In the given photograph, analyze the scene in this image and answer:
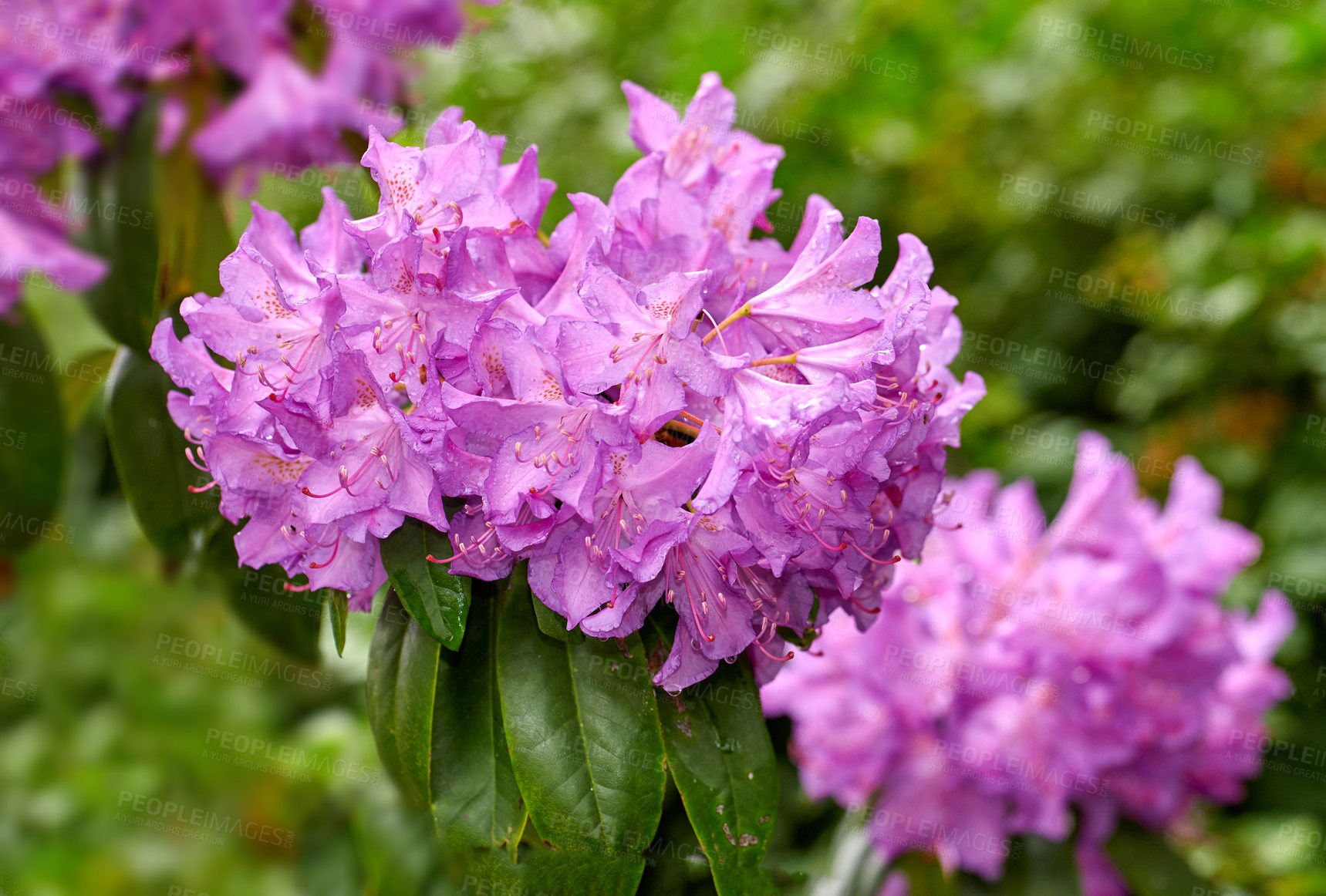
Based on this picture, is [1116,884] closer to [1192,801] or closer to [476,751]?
[1192,801]

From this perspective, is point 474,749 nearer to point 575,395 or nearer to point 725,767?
point 725,767

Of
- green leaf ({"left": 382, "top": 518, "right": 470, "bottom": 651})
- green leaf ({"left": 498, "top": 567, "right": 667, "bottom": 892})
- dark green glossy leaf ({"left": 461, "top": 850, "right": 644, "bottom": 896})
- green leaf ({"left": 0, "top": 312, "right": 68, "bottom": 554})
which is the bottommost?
green leaf ({"left": 0, "top": 312, "right": 68, "bottom": 554})

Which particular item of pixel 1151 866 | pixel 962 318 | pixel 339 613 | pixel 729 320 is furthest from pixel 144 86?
pixel 962 318

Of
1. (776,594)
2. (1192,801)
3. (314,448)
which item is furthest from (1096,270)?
(314,448)

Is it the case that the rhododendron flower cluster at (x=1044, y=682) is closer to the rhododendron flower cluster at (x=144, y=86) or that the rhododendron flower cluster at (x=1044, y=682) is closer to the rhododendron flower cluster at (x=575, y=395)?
the rhododendron flower cluster at (x=575, y=395)

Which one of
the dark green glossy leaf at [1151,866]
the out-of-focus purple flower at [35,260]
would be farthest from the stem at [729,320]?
the dark green glossy leaf at [1151,866]

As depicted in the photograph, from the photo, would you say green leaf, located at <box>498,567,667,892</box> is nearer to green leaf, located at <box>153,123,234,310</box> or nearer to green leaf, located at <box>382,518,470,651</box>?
green leaf, located at <box>382,518,470,651</box>

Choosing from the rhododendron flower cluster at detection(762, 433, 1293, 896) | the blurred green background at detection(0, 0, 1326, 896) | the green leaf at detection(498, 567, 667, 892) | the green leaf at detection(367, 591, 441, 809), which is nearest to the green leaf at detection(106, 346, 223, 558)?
the green leaf at detection(367, 591, 441, 809)
